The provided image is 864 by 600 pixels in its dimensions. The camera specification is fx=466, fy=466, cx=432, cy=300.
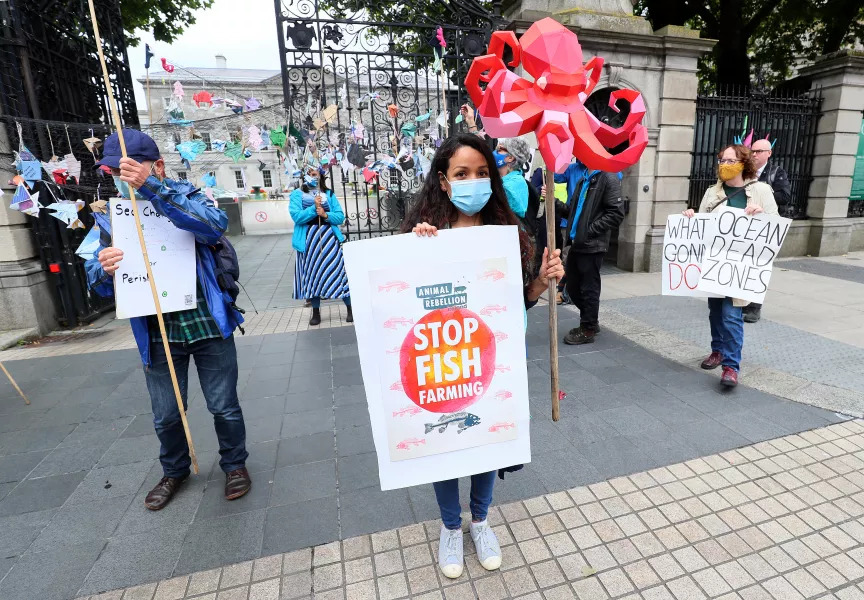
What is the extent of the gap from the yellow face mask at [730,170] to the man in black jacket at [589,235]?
1.07 metres

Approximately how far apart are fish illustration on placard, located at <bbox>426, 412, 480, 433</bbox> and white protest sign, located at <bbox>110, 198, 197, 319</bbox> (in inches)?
56.6

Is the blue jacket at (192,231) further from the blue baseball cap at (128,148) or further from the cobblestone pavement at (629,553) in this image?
the cobblestone pavement at (629,553)

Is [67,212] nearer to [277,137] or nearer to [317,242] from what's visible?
[277,137]

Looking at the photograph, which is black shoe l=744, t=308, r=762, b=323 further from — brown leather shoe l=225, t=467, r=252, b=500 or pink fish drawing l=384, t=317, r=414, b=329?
brown leather shoe l=225, t=467, r=252, b=500

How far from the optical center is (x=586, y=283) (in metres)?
4.94

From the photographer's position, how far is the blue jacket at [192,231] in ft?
7.05

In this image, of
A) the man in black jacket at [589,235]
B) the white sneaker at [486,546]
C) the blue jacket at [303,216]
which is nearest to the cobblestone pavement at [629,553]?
the white sneaker at [486,546]

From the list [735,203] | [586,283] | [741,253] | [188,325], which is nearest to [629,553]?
[188,325]

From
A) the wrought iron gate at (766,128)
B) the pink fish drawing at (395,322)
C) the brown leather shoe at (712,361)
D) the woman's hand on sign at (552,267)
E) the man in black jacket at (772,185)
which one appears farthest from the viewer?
the wrought iron gate at (766,128)

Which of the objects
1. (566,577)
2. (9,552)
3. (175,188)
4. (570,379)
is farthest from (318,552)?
(570,379)

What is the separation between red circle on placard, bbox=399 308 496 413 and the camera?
71.2 inches

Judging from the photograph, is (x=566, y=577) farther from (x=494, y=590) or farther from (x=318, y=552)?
(x=318, y=552)

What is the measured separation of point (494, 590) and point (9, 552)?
2.38m

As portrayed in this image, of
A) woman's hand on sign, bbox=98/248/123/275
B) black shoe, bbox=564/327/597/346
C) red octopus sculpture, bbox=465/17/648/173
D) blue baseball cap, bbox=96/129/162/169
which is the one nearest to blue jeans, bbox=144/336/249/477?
woman's hand on sign, bbox=98/248/123/275
